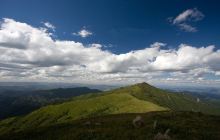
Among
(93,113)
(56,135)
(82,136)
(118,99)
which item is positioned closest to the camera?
(82,136)

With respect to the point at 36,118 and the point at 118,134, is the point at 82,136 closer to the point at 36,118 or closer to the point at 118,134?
the point at 118,134

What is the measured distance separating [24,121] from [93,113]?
173 ft

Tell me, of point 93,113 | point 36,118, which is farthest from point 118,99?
point 36,118

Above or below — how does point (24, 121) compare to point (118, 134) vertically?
below

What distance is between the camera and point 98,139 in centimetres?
2133

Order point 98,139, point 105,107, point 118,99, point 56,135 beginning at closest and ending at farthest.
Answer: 1. point 98,139
2. point 56,135
3. point 105,107
4. point 118,99

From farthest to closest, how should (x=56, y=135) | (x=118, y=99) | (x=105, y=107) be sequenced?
(x=118, y=99), (x=105, y=107), (x=56, y=135)

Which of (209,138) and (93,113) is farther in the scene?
(93,113)

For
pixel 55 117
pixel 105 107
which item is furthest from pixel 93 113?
pixel 55 117

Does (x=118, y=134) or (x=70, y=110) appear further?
(x=70, y=110)

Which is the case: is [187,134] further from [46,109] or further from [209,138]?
[46,109]

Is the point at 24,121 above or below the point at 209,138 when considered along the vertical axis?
below

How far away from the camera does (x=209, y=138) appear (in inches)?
900

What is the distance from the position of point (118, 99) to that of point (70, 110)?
125ft
